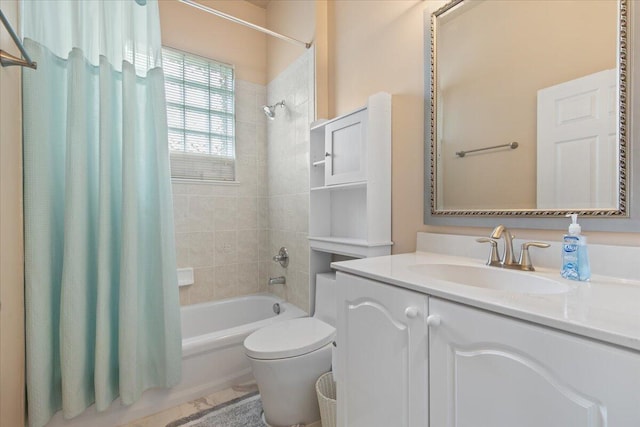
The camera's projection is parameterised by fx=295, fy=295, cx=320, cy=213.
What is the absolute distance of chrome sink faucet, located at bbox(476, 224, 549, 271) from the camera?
0.97 m

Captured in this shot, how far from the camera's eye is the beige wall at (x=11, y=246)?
1.06 meters

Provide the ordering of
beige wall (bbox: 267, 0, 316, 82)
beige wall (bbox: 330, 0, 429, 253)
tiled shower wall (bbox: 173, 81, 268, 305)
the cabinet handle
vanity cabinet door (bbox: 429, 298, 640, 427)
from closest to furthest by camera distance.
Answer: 1. vanity cabinet door (bbox: 429, 298, 640, 427)
2. the cabinet handle
3. beige wall (bbox: 330, 0, 429, 253)
4. beige wall (bbox: 267, 0, 316, 82)
5. tiled shower wall (bbox: 173, 81, 268, 305)

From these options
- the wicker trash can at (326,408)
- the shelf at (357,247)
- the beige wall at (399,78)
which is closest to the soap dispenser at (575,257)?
the beige wall at (399,78)

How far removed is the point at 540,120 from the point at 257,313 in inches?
88.0

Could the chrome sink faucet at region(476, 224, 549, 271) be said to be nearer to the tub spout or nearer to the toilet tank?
the toilet tank

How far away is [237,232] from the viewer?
8.06 ft

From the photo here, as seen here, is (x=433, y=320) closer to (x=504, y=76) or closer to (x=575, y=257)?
(x=575, y=257)

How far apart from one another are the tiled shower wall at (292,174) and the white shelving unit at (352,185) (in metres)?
0.17

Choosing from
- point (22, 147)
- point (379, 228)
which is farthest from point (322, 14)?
point (22, 147)

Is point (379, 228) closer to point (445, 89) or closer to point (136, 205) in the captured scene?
point (445, 89)

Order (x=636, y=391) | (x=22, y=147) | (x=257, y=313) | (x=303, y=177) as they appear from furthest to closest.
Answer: (x=257, y=313) → (x=303, y=177) → (x=22, y=147) → (x=636, y=391)

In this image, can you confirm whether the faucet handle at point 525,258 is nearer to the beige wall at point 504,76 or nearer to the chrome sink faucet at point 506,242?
the chrome sink faucet at point 506,242

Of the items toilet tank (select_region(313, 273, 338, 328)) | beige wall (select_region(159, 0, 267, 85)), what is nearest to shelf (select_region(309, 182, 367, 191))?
toilet tank (select_region(313, 273, 338, 328))

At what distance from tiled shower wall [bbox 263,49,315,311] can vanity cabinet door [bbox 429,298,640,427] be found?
53.2 inches
